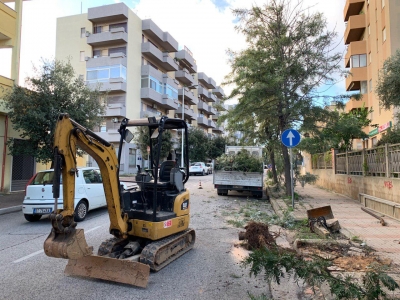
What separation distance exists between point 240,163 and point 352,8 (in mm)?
25442

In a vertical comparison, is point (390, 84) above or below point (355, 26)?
below

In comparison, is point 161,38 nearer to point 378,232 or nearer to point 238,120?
point 238,120

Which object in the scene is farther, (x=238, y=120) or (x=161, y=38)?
(x=161, y=38)

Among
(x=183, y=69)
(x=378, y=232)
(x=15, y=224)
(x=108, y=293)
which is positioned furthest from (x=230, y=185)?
(x=183, y=69)

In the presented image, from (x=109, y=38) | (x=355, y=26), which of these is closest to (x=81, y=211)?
(x=109, y=38)

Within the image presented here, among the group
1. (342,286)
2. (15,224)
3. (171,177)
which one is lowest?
(15,224)

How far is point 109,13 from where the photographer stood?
32.7 meters

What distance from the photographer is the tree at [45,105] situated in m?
12.6

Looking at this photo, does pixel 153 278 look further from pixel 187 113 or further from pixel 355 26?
pixel 187 113

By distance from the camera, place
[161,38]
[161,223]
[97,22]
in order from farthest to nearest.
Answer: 1. [161,38]
2. [97,22]
3. [161,223]

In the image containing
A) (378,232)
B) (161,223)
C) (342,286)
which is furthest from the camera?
(378,232)

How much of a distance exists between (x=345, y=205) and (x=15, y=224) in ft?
37.4

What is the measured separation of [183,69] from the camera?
5119 centimetres

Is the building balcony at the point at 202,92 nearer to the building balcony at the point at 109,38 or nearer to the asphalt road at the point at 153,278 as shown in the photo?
the building balcony at the point at 109,38
